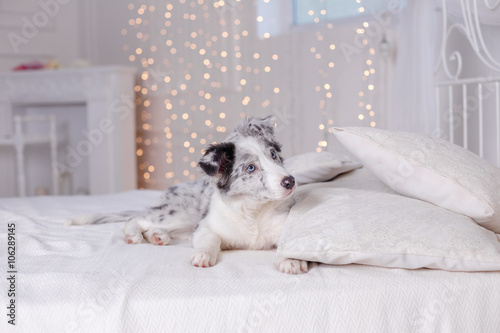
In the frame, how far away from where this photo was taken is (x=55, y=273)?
1.29 meters

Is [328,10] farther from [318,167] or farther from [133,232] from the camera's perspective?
[133,232]

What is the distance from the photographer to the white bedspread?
3.73 ft

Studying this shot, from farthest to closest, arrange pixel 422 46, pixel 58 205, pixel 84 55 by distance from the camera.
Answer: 1. pixel 84 55
2. pixel 422 46
3. pixel 58 205

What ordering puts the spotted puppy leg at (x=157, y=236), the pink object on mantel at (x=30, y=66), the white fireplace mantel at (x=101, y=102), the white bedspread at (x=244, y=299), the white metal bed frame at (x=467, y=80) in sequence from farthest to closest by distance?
the pink object on mantel at (x=30, y=66)
the white fireplace mantel at (x=101, y=102)
the white metal bed frame at (x=467, y=80)
the spotted puppy leg at (x=157, y=236)
the white bedspread at (x=244, y=299)

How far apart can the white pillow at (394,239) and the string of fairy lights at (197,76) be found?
2399mm

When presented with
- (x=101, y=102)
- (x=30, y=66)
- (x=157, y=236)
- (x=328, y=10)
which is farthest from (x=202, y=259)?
(x=30, y=66)

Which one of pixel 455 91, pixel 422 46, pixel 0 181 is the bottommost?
pixel 0 181

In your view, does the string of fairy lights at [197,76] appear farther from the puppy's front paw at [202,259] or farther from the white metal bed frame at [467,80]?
the puppy's front paw at [202,259]

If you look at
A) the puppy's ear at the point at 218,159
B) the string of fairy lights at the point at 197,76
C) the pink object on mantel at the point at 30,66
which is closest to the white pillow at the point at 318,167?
the puppy's ear at the point at 218,159

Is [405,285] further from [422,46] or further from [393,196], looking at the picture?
[422,46]

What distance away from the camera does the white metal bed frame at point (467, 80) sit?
7.87 feet

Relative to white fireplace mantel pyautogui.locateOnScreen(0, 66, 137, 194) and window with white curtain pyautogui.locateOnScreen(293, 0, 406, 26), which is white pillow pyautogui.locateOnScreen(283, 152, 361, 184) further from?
white fireplace mantel pyautogui.locateOnScreen(0, 66, 137, 194)

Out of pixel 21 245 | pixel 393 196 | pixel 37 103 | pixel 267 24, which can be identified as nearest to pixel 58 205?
pixel 21 245

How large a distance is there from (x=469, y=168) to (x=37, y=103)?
4.33 metres
